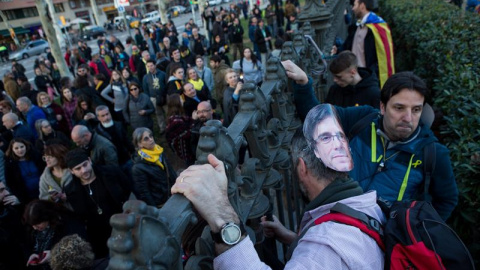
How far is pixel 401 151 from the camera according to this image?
2055mm

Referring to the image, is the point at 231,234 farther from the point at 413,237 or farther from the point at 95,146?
the point at 95,146

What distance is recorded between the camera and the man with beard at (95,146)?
4.72 metres

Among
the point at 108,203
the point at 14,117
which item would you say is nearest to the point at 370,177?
the point at 108,203

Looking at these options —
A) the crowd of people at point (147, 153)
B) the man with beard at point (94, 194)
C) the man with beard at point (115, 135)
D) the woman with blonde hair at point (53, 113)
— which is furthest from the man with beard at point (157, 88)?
the man with beard at point (94, 194)

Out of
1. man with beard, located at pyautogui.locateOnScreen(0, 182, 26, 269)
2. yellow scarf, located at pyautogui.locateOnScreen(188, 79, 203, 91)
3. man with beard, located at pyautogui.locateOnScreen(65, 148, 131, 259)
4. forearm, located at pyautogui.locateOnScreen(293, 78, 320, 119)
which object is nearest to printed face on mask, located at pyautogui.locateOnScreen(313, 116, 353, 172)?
forearm, located at pyautogui.locateOnScreen(293, 78, 320, 119)

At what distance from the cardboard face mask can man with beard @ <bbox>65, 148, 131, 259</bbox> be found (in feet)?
9.52

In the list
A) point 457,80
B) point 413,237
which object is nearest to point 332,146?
point 413,237

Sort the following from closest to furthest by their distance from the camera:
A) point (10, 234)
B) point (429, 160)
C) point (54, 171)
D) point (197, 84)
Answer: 1. point (429, 160)
2. point (10, 234)
3. point (54, 171)
4. point (197, 84)

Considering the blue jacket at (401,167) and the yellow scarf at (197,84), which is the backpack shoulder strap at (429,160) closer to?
the blue jacket at (401,167)

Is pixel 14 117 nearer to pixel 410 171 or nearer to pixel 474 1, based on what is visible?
pixel 410 171

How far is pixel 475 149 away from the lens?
260 cm

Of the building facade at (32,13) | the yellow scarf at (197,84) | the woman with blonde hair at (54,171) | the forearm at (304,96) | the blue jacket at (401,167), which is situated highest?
the building facade at (32,13)

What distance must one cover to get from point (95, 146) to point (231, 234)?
4126 millimetres

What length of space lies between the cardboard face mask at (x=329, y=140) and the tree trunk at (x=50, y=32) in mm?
13492
